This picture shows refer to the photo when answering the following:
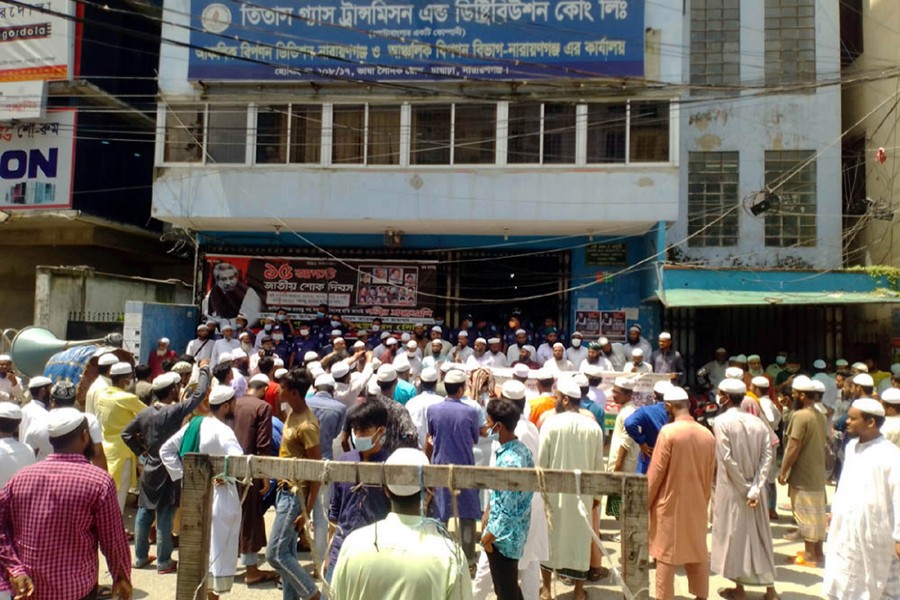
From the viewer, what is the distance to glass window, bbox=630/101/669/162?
1281 cm

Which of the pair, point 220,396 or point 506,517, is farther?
point 220,396

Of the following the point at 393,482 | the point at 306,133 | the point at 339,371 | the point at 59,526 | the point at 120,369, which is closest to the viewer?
the point at 393,482

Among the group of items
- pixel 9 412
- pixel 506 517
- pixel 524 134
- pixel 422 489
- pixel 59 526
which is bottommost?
pixel 506 517

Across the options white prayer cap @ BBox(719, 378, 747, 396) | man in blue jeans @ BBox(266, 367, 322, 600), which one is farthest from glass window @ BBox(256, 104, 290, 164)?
white prayer cap @ BBox(719, 378, 747, 396)

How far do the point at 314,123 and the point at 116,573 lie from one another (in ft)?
38.7

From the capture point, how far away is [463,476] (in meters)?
3.10

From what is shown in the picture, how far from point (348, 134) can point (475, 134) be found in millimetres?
2729

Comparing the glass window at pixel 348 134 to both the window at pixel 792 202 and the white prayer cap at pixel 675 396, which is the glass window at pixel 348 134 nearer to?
the window at pixel 792 202

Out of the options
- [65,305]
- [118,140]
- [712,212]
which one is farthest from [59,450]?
[118,140]

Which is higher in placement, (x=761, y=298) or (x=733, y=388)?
(x=761, y=298)

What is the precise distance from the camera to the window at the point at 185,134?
14125 mm

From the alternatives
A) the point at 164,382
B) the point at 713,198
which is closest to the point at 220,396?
the point at 164,382

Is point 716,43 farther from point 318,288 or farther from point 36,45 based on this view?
point 36,45

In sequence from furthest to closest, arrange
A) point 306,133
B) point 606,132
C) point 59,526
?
point 306,133, point 606,132, point 59,526
